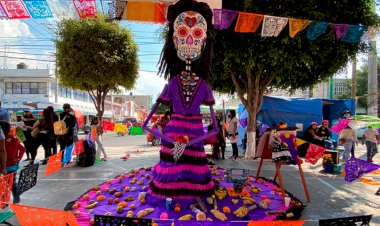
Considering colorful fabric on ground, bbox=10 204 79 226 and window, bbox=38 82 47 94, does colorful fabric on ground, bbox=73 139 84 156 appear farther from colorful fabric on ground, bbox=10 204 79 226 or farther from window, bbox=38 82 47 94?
window, bbox=38 82 47 94

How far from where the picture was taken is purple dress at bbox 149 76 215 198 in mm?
5129

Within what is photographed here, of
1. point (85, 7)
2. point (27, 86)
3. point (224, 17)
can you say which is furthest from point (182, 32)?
point (27, 86)

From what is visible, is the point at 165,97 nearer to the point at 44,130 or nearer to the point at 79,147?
the point at 79,147

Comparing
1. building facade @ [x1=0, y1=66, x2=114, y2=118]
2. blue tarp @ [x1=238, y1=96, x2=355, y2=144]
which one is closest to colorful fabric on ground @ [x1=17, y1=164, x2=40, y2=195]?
blue tarp @ [x1=238, y1=96, x2=355, y2=144]

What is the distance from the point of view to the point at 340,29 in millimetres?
8922

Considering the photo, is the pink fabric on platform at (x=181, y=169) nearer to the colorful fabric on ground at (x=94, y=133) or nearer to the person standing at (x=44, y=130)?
the colorful fabric on ground at (x=94, y=133)

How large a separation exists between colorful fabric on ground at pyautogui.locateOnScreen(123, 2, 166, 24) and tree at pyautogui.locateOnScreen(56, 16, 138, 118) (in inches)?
160

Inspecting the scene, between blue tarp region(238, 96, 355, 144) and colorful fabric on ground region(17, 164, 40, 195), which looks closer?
colorful fabric on ground region(17, 164, 40, 195)

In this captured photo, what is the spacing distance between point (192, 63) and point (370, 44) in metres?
7.95

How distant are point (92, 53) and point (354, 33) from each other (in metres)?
9.18

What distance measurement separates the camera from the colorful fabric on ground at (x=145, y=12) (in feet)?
28.4

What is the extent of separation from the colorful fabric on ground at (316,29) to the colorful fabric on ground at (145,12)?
410 cm

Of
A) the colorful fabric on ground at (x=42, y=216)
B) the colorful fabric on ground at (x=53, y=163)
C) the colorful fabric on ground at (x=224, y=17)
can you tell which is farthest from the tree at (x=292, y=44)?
the colorful fabric on ground at (x=42, y=216)

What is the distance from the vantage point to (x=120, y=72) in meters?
13.2
